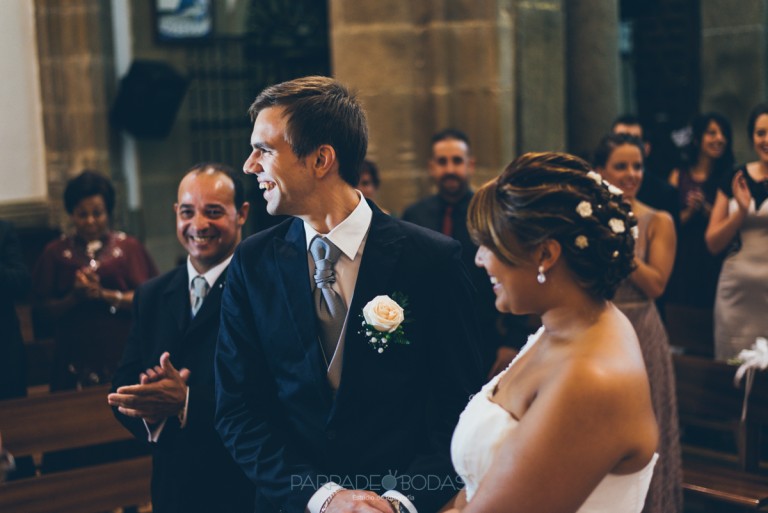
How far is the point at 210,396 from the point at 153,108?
5336 mm

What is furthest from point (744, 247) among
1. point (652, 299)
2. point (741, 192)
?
point (652, 299)

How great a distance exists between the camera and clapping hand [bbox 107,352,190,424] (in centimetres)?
296

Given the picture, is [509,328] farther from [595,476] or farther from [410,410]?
[595,476]

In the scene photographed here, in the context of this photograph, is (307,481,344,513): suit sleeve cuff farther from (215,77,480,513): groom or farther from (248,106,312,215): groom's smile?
(248,106,312,215): groom's smile

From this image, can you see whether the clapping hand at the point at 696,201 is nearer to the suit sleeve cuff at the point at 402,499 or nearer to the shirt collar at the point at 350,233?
the shirt collar at the point at 350,233

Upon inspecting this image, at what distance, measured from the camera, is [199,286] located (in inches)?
129

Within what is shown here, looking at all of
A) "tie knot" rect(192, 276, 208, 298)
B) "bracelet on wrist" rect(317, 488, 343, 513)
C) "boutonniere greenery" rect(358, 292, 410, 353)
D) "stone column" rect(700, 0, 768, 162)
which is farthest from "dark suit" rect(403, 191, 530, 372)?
"stone column" rect(700, 0, 768, 162)

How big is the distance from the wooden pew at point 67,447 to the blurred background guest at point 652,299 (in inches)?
83.0

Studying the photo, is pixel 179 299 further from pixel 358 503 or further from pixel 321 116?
pixel 358 503

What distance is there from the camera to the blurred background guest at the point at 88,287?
473 cm

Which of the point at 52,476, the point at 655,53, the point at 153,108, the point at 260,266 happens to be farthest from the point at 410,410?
the point at 655,53

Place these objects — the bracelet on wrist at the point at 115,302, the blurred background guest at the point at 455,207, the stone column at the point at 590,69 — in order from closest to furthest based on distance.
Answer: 1. the bracelet on wrist at the point at 115,302
2. the blurred background guest at the point at 455,207
3. the stone column at the point at 590,69

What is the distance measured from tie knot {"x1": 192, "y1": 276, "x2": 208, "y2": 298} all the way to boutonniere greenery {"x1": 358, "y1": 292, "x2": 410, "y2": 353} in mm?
842

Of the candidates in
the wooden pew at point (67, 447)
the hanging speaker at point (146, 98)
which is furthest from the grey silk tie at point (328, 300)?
the hanging speaker at point (146, 98)
